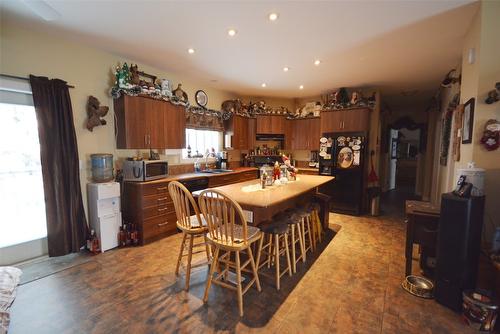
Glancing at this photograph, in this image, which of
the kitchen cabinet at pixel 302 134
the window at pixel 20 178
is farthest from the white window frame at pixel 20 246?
the kitchen cabinet at pixel 302 134

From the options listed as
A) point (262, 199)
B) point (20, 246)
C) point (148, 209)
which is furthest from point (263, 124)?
point (20, 246)

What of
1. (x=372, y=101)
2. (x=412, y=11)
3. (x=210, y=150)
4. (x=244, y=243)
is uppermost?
(x=412, y=11)

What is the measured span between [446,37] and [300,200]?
268 cm

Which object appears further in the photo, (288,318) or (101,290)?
(101,290)

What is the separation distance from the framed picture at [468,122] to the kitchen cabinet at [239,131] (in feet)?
12.9

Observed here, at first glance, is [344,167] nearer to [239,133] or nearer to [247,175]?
[247,175]

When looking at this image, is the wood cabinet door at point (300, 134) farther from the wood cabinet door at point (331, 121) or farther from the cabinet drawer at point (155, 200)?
the cabinet drawer at point (155, 200)

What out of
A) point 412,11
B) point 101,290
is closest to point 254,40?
point 412,11

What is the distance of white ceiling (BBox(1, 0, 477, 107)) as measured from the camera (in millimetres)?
2158

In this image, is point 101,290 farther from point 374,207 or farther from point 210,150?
point 374,207

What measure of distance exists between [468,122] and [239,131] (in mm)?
4034

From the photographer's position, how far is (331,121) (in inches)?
198

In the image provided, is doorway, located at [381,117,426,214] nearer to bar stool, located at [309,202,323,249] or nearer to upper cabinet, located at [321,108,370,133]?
upper cabinet, located at [321,108,370,133]

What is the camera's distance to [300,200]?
3.35m
